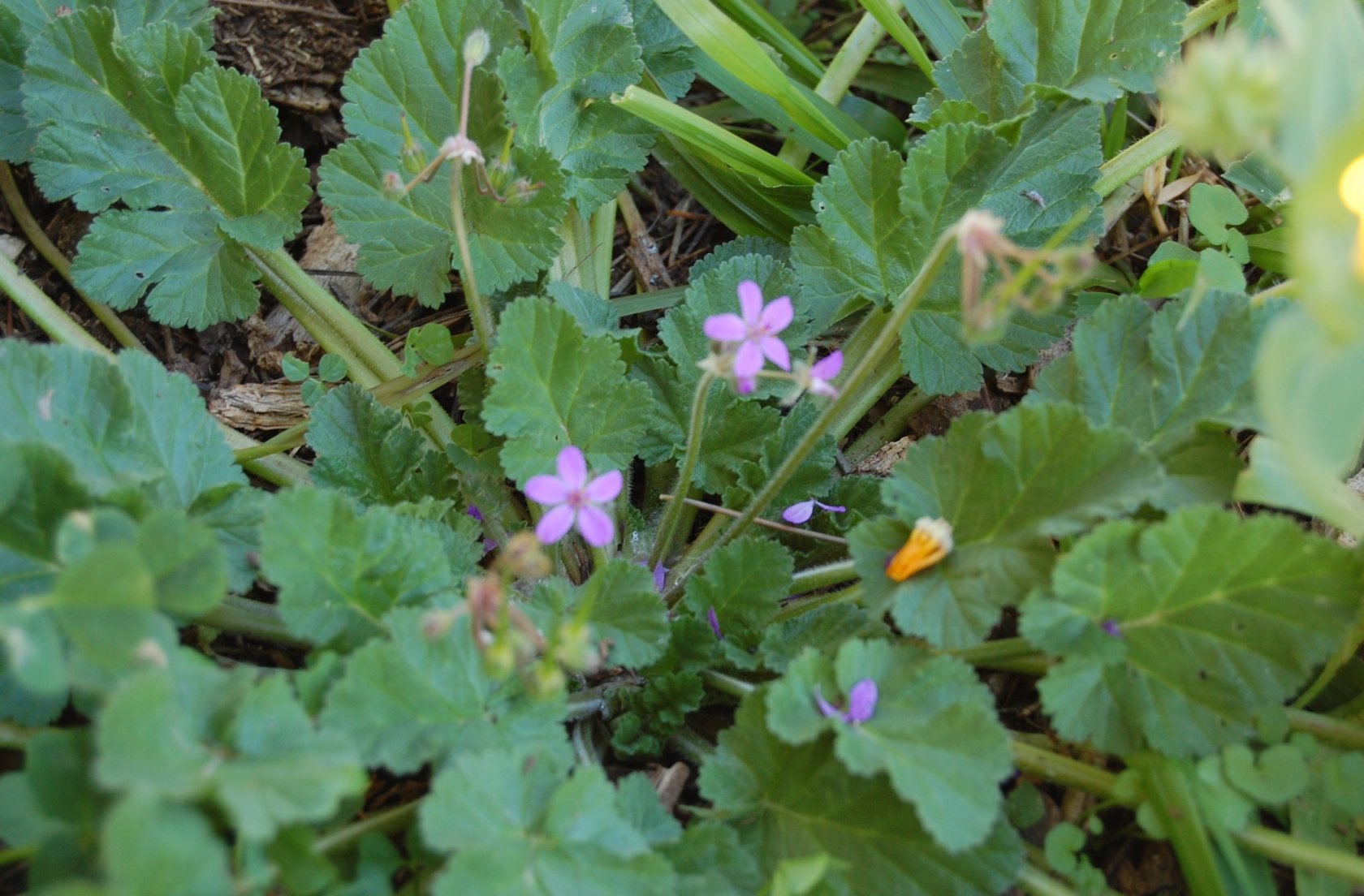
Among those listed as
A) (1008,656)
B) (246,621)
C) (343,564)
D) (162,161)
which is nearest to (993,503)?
(1008,656)

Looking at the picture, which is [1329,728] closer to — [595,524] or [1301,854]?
[1301,854]

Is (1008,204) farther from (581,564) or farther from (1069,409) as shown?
(581,564)

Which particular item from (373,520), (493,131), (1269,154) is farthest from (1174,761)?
(493,131)

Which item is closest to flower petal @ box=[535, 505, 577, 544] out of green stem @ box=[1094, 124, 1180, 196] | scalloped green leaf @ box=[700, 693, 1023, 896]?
scalloped green leaf @ box=[700, 693, 1023, 896]

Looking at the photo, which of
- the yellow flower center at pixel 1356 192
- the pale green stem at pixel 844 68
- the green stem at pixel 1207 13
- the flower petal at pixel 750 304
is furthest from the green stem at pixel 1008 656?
the green stem at pixel 1207 13

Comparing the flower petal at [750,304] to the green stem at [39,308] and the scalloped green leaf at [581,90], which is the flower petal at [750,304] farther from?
the green stem at [39,308]

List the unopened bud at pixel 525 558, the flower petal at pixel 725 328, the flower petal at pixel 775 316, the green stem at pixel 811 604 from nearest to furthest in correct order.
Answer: the unopened bud at pixel 525 558, the flower petal at pixel 725 328, the flower petal at pixel 775 316, the green stem at pixel 811 604
